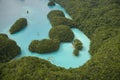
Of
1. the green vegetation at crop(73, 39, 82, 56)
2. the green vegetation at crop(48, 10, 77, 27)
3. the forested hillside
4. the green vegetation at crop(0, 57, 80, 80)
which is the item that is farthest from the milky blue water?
the green vegetation at crop(0, 57, 80, 80)

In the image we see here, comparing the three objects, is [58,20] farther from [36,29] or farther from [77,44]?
[77,44]

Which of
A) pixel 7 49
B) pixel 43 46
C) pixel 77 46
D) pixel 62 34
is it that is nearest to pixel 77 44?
pixel 77 46

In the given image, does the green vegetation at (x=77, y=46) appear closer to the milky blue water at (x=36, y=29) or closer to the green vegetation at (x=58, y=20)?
the milky blue water at (x=36, y=29)

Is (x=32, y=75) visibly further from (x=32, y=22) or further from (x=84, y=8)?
(x=84, y=8)

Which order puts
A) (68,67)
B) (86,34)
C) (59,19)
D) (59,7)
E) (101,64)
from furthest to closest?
(59,7), (59,19), (86,34), (68,67), (101,64)

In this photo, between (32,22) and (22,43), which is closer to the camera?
(22,43)

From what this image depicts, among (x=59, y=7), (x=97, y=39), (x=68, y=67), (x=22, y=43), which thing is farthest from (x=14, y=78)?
(x=59, y=7)

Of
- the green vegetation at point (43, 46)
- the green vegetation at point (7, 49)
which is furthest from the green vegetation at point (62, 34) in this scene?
the green vegetation at point (7, 49)

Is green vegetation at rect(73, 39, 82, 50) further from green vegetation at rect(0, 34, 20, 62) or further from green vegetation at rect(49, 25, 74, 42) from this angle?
green vegetation at rect(0, 34, 20, 62)
